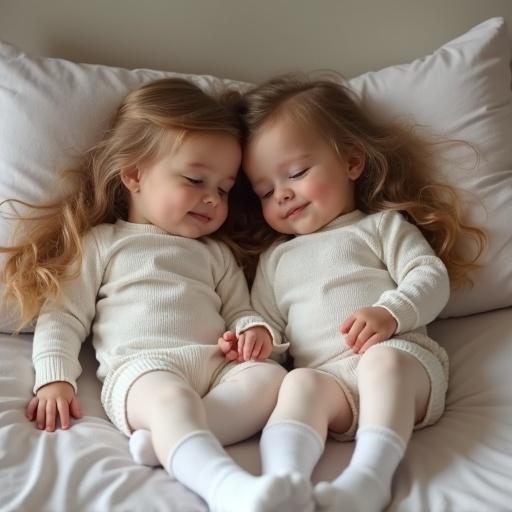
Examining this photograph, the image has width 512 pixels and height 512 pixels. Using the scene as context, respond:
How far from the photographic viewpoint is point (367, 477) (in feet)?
3.12

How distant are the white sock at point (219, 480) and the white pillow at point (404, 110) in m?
0.52

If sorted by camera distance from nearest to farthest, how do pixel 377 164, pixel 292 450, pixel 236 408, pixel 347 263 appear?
1. pixel 292 450
2. pixel 236 408
3. pixel 347 263
4. pixel 377 164

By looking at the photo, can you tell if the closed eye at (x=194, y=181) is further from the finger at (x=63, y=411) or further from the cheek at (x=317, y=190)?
the finger at (x=63, y=411)

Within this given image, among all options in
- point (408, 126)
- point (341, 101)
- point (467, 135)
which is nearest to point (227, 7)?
point (341, 101)

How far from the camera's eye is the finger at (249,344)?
1217 millimetres

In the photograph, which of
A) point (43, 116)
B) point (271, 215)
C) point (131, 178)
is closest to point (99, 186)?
point (131, 178)

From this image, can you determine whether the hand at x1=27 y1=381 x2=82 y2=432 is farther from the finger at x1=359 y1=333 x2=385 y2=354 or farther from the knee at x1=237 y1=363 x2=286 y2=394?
the finger at x1=359 y1=333 x2=385 y2=354

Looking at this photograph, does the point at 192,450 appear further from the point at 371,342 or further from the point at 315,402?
the point at 371,342

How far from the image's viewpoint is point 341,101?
1.48 metres

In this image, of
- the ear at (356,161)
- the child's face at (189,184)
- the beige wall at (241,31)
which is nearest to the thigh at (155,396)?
the child's face at (189,184)

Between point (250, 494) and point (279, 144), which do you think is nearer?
point (250, 494)

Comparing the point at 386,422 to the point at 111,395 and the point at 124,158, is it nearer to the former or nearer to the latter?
the point at 111,395

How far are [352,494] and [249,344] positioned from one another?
→ 1.19ft

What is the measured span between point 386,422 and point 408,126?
703mm
